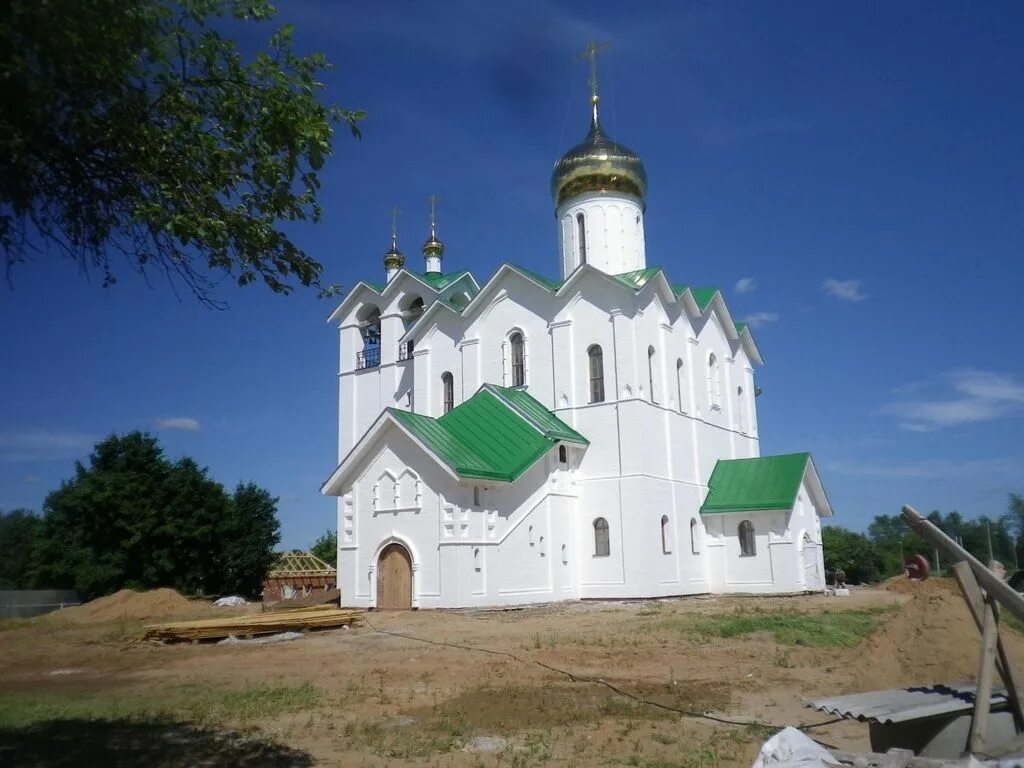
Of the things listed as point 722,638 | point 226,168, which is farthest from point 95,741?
point 722,638

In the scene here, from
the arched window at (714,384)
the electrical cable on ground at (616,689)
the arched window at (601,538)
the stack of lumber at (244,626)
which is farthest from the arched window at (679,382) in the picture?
the electrical cable on ground at (616,689)

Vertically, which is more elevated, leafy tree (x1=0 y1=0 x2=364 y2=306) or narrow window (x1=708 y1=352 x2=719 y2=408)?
narrow window (x1=708 y1=352 x2=719 y2=408)

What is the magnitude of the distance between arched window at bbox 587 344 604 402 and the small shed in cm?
1502

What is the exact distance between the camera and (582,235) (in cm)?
2809

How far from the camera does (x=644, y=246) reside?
28.4 m

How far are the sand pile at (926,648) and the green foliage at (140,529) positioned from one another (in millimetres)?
24938

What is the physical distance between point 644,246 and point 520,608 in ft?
43.3

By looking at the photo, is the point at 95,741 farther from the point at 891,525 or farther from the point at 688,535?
the point at 891,525

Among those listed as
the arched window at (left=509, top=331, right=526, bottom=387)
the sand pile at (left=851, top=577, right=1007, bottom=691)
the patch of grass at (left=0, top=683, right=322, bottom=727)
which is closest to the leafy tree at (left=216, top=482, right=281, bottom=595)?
the arched window at (left=509, top=331, right=526, bottom=387)

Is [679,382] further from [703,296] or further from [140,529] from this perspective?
[140,529]

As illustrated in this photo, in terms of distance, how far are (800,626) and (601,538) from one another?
8814 millimetres

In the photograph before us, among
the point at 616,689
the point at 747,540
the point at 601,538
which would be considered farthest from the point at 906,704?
the point at 747,540

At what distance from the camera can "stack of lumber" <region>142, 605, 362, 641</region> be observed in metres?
15.5

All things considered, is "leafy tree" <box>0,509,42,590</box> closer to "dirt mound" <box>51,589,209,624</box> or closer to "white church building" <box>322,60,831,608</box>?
"dirt mound" <box>51,589,209,624</box>
